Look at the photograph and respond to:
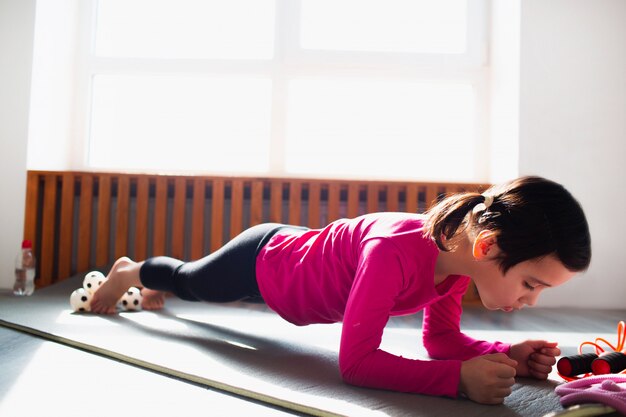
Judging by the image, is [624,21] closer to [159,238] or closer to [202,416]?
[159,238]

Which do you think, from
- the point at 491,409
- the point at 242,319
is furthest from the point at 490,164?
the point at 491,409

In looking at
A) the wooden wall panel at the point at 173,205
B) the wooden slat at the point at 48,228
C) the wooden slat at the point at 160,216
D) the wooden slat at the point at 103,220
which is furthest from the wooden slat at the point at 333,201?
the wooden slat at the point at 48,228

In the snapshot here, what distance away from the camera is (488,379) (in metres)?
A: 0.97

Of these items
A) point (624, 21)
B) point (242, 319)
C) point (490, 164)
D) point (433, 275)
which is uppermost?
point (624, 21)

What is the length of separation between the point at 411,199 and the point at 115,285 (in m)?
1.37

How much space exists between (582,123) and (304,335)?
1.70 metres

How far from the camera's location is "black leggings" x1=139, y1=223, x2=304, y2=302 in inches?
57.6

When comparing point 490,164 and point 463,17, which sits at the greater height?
point 463,17

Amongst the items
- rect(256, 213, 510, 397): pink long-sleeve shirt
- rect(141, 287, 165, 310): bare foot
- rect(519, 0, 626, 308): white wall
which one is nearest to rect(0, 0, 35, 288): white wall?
rect(141, 287, 165, 310): bare foot

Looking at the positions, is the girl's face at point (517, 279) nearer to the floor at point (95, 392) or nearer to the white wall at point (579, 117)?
the floor at point (95, 392)

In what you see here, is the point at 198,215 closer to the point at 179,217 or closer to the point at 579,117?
the point at 179,217

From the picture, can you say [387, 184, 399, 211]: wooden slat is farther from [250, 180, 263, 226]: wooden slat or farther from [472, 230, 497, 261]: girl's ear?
[472, 230, 497, 261]: girl's ear

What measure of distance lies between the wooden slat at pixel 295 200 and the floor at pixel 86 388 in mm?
1364

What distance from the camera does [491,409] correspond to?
0.96 m
